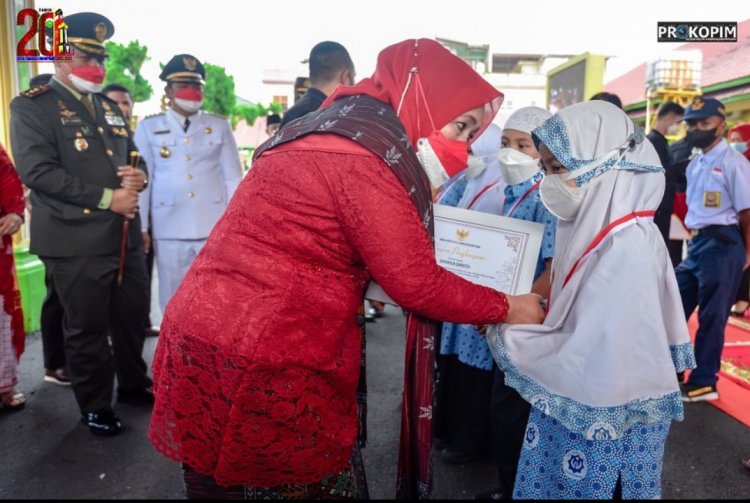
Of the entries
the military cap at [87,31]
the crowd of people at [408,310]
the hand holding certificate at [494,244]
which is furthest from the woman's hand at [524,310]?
the military cap at [87,31]

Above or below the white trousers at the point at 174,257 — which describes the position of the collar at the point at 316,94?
above

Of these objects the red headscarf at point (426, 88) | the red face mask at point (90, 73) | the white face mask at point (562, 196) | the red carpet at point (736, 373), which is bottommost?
the red carpet at point (736, 373)

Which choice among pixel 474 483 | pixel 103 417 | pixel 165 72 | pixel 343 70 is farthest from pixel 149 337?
pixel 474 483

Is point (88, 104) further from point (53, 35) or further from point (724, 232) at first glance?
point (724, 232)

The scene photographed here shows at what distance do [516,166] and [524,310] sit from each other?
1097mm

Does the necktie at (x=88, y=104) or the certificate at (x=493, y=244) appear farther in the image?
the necktie at (x=88, y=104)

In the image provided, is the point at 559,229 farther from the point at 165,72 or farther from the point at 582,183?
the point at 165,72

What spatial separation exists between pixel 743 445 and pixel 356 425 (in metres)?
2.47

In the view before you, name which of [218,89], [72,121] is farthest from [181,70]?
[218,89]

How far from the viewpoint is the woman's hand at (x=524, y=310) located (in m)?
1.43

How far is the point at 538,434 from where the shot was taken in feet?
5.11

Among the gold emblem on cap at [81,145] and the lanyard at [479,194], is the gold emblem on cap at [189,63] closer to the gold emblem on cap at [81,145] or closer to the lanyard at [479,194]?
the gold emblem on cap at [81,145]

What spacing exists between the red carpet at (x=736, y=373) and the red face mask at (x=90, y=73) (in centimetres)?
389

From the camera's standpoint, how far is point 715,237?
3322 mm
